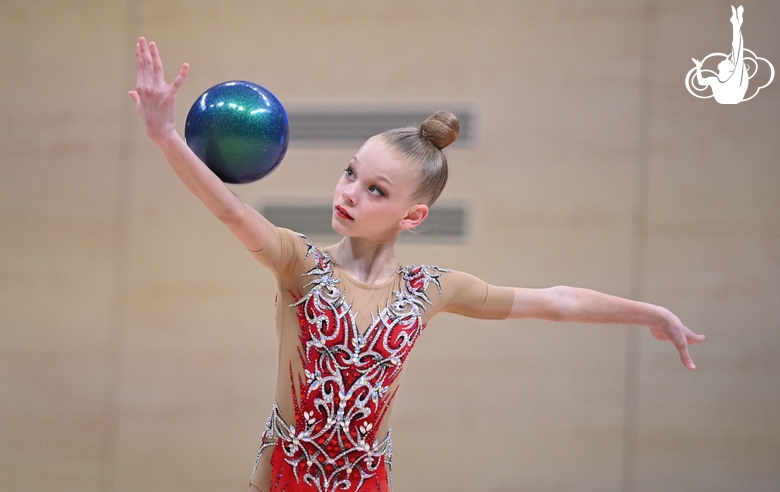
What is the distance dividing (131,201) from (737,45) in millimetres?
2917

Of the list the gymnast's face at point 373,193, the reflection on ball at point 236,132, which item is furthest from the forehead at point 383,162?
the reflection on ball at point 236,132

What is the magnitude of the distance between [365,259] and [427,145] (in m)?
0.31

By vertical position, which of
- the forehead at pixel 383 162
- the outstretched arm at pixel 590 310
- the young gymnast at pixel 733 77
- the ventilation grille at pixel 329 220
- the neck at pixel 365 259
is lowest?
the outstretched arm at pixel 590 310

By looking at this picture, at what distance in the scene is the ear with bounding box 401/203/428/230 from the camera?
1806mm

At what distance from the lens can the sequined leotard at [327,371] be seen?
167 centimetres

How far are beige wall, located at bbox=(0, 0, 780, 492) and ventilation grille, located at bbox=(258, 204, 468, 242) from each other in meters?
0.06

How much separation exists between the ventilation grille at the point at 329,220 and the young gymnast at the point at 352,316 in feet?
5.51

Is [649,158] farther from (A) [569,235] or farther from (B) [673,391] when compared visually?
(B) [673,391]

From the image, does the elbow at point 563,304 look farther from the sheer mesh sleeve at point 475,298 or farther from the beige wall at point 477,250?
the beige wall at point 477,250

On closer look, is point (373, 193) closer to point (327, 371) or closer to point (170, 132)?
point (327, 371)

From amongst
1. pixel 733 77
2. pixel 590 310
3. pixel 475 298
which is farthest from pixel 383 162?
pixel 733 77

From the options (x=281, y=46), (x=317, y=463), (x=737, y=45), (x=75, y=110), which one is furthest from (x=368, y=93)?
(x=317, y=463)

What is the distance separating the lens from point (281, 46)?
3.64 meters

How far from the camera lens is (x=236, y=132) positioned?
5.17 feet
